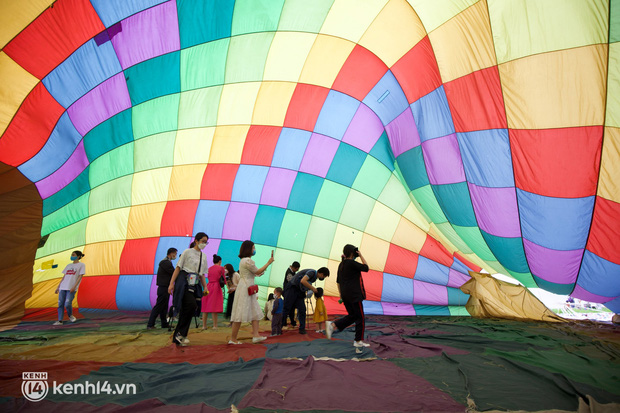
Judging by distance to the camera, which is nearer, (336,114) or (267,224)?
(336,114)

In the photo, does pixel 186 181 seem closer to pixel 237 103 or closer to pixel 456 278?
pixel 237 103

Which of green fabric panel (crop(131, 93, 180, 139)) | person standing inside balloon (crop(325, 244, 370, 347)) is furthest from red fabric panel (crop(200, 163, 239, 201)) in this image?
person standing inside balloon (crop(325, 244, 370, 347))

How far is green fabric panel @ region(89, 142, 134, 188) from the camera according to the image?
29.0ft

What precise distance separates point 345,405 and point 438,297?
689 centimetres

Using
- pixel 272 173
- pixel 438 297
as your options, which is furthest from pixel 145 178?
pixel 438 297

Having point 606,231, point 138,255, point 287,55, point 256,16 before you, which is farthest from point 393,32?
point 138,255

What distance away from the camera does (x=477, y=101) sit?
577 centimetres

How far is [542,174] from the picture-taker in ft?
17.4

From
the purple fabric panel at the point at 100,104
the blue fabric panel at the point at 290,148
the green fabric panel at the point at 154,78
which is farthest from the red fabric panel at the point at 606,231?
the purple fabric panel at the point at 100,104

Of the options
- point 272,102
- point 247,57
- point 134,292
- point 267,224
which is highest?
point 247,57

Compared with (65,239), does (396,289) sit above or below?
below

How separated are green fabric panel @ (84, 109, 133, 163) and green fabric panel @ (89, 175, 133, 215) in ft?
2.70

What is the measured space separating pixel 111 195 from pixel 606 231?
10.5 meters

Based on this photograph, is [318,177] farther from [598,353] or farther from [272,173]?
[598,353]
